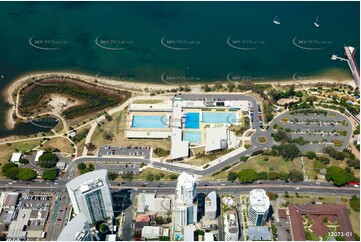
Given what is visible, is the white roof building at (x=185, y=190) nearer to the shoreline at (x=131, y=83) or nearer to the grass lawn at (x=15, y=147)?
the grass lawn at (x=15, y=147)

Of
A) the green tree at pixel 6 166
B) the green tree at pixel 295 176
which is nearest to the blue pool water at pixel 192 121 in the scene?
the green tree at pixel 295 176

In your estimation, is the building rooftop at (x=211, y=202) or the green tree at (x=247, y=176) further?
the green tree at (x=247, y=176)

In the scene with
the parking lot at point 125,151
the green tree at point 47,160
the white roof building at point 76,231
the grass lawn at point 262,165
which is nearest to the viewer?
the white roof building at point 76,231

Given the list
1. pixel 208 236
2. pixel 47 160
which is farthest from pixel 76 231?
pixel 47 160

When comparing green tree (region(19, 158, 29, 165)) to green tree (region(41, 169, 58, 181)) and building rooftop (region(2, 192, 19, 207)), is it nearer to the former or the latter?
green tree (region(41, 169, 58, 181))

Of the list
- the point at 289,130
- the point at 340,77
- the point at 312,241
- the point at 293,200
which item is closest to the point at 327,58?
the point at 340,77

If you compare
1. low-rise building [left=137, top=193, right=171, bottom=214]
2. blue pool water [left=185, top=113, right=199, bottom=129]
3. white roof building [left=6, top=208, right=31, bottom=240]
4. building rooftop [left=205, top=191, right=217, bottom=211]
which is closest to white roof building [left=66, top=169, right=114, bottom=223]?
low-rise building [left=137, top=193, right=171, bottom=214]

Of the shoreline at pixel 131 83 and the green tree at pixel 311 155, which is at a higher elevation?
the shoreline at pixel 131 83
